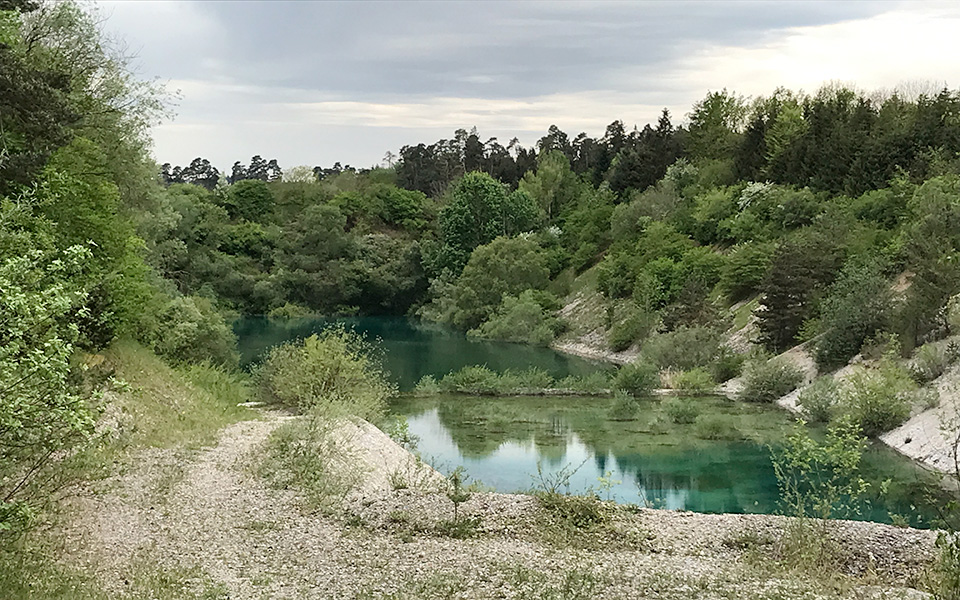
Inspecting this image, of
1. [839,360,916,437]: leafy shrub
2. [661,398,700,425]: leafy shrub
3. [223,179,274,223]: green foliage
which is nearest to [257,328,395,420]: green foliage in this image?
[661,398,700,425]: leafy shrub

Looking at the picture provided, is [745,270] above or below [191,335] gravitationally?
above

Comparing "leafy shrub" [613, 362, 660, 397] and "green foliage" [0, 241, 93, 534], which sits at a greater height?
"green foliage" [0, 241, 93, 534]

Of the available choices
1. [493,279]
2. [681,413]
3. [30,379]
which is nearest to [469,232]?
[493,279]

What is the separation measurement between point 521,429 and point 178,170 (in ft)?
380

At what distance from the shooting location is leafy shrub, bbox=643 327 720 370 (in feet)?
114

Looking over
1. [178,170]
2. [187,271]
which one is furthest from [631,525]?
[178,170]

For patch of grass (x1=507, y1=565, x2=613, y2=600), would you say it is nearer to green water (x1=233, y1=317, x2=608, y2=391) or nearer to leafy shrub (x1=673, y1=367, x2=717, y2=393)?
leafy shrub (x1=673, y1=367, x2=717, y2=393)

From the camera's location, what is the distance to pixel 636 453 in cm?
2136

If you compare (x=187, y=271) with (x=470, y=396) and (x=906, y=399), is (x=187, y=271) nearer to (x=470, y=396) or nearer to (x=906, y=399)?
(x=470, y=396)

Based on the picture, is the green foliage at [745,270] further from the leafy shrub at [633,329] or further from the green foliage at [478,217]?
the green foliage at [478,217]

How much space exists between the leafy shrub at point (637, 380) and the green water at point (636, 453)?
52.3 inches

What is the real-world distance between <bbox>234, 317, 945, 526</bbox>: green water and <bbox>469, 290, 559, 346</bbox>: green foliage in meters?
21.7

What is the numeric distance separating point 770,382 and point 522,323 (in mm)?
25369

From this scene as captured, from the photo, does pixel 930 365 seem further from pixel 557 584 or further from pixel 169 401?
pixel 169 401
